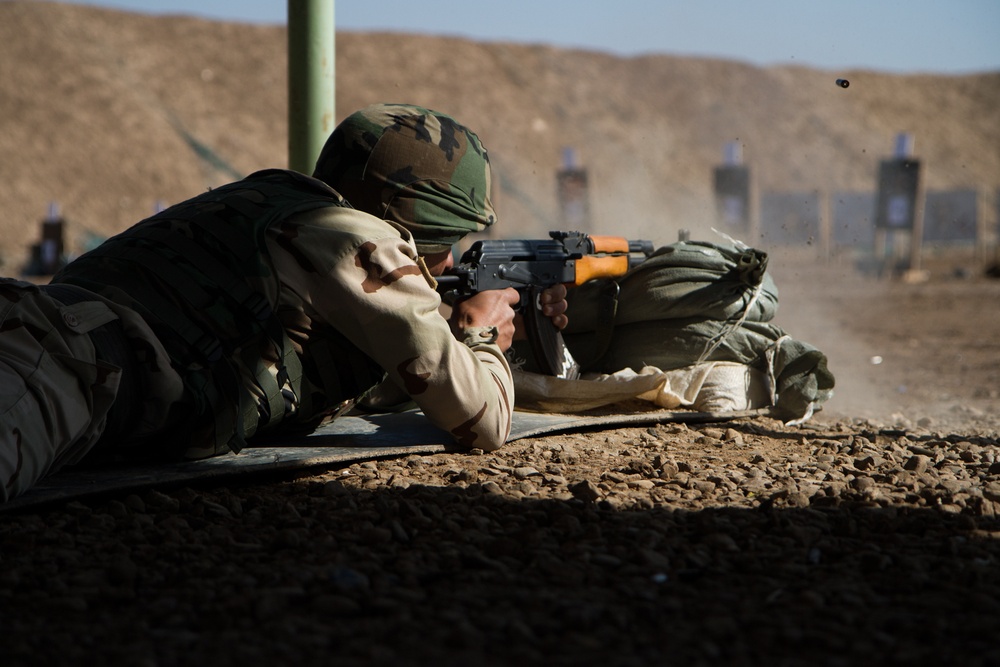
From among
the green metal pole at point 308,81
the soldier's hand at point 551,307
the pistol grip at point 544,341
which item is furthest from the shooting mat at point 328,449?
the green metal pole at point 308,81

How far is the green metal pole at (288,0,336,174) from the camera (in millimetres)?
4051

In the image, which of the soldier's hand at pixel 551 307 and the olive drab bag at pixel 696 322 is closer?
the soldier's hand at pixel 551 307

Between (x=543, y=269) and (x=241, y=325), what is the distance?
1.34 meters

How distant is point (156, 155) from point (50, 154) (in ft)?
7.87

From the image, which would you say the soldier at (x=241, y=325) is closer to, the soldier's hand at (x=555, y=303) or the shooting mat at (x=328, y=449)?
the shooting mat at (x=328, y=449)

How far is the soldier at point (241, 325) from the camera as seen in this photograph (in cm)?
211

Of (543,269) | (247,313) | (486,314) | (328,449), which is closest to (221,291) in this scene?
(247,313)

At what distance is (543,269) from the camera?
135 inches

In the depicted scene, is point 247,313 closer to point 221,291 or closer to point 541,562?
point 221,291

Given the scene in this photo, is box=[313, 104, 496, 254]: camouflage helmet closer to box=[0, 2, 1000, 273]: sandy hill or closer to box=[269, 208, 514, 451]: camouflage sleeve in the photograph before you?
box=[269, 208, 514, 451]: camouflage sleeve

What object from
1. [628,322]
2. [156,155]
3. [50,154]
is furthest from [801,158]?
[628,322]

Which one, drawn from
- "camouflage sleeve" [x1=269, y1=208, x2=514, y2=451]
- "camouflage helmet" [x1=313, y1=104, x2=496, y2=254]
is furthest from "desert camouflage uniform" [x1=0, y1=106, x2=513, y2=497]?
"camouflage helmet" [x1=313, y1=104, x2=496, y2=254]

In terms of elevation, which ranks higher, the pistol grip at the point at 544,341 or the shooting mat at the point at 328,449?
the pistol grip at the point at 544,341

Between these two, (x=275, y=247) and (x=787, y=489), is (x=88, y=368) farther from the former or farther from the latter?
(x=787, y=489)
